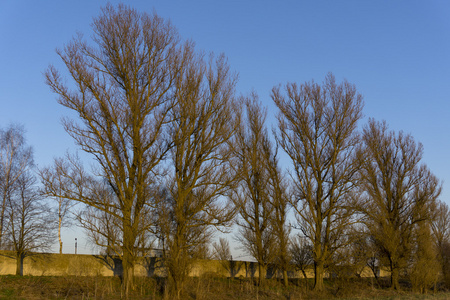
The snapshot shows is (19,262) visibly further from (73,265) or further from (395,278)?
(395,278)

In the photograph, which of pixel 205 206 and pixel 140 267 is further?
pixel 140 267

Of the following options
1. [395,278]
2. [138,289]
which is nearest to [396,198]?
[395,278]

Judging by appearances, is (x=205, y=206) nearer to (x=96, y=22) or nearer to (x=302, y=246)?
(x=96, y=22)

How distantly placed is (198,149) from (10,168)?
15.0 m

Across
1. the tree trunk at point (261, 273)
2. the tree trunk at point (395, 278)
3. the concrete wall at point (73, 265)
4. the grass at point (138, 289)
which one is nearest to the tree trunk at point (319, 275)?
the grass at point (138, 289)

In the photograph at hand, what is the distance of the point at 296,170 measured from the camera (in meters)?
22.6

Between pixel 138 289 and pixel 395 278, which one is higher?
pixel 138 289

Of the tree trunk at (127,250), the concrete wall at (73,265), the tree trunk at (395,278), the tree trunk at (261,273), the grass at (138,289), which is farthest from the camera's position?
the tree trunk at (395,278)

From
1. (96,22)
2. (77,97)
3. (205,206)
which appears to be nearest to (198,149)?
(205,206)

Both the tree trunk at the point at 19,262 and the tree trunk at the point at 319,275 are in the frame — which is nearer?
the tree trunk at the point at 19,262

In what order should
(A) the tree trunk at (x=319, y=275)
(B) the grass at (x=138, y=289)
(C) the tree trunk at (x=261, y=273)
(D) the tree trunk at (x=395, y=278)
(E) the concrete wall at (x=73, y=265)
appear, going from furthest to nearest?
(D) the tree trunk at (x=395, y=278) < (C) the tree trunk at (x=261, y=273) < (A) the tree trunk at (x=319, y=275) < (E) the concrete wall at (x=73, y=265) < (B) the grass at (x=138, y=289)

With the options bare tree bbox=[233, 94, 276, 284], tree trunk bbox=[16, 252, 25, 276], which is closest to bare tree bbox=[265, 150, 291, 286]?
bare tree bbox=[233, 94, 276, 284]

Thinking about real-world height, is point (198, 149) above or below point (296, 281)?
above

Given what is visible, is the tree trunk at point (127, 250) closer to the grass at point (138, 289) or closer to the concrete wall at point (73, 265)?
the grass at point (138, 289)
